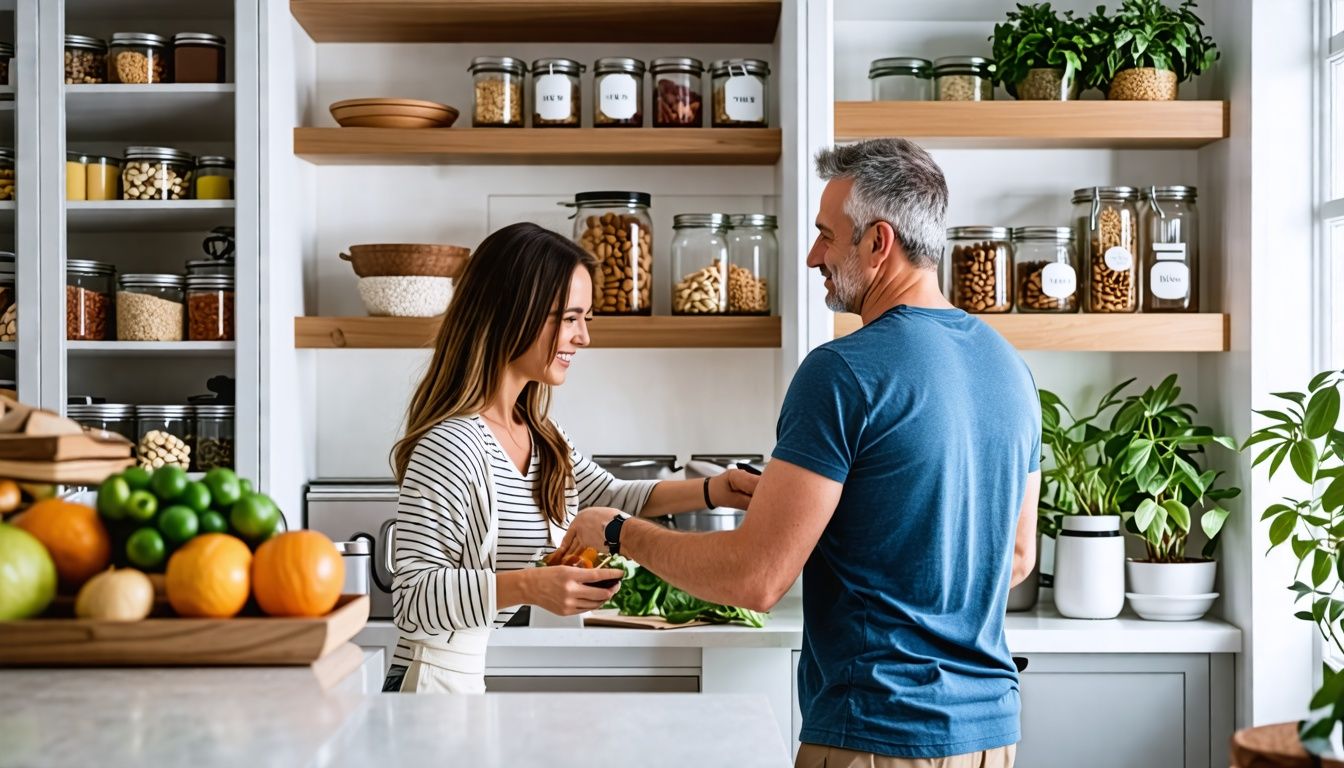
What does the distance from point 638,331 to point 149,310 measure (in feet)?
3.66

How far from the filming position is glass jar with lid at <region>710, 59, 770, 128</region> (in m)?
2.92

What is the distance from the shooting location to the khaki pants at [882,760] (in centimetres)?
163

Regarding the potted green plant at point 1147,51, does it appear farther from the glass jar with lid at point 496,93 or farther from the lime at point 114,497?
the lime at point 114,497

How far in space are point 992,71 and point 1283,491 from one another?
3.82 ft

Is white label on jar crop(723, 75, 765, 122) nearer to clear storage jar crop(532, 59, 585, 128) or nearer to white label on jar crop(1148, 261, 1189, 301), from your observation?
clear storage jar crop(532, 59, 585, 128)

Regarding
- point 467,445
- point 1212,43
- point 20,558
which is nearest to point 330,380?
point 467,445

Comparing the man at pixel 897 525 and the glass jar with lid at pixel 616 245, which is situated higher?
the glass jar with lid at pixel 616 245

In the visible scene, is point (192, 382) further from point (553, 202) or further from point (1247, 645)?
point (1247, 645)

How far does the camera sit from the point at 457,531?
6.23ft

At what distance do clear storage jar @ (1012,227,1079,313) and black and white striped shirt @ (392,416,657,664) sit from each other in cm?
137

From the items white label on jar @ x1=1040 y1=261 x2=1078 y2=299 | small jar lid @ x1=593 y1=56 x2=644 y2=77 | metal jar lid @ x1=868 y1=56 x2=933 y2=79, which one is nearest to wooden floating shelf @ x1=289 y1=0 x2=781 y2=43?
small jar lid @ x1=593 y1=56 x2=644 y2=77

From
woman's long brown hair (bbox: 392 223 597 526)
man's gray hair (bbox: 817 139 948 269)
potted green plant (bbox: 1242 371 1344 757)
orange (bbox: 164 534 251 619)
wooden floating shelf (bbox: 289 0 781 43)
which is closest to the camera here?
orange (bbox: 164 534 251 619)

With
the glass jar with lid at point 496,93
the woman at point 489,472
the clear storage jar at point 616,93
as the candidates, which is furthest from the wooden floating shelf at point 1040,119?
the woman at point 489,472

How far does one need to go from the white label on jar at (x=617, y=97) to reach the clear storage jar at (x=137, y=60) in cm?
101
